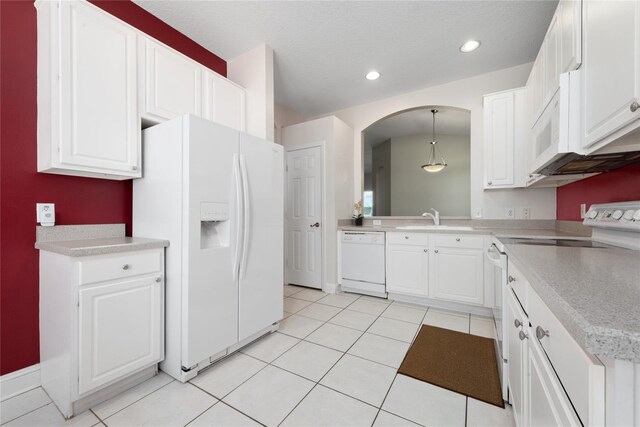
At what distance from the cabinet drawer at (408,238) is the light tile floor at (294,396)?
110cm

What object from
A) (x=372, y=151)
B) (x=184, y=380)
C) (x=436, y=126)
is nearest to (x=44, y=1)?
(x=184, y=380)

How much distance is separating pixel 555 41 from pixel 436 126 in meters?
4.33

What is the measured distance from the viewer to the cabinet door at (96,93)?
1.55 metres

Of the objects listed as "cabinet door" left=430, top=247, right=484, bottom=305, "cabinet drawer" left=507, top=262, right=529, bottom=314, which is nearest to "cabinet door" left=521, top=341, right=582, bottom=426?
"cabinet drawer" left=507, top=262, right=529, bottom=314

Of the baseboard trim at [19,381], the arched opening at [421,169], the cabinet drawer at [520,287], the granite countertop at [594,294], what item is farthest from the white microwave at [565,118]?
the arched opening at [421,169]

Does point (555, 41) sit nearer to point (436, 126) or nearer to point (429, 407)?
point (429, 407)

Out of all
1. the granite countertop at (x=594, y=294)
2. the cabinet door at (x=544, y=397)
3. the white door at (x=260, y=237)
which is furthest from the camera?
the white door at (x=260, y=237)

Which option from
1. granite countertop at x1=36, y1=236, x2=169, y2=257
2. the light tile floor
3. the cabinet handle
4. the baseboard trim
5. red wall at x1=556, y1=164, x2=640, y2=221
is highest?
red wall at x1=556, y1=164, x2=640, y2=221

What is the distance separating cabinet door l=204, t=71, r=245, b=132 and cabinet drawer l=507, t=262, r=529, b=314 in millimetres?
2485

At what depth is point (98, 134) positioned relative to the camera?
1.68m

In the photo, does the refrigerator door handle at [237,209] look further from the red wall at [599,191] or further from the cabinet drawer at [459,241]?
the red wall at [599,191]

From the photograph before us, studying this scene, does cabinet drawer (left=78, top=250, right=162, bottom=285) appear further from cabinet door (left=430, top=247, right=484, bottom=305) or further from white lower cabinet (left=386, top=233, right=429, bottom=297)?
cabinet door (left=430, top=247, right=484, bottom=305)

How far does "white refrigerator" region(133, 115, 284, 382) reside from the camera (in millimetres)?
1688

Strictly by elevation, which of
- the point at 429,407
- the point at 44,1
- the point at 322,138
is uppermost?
the point at 44,1
